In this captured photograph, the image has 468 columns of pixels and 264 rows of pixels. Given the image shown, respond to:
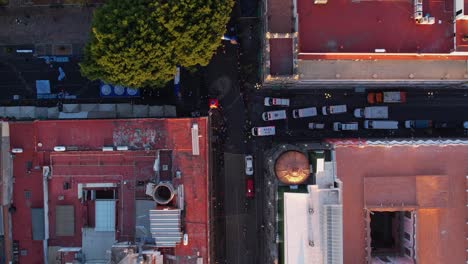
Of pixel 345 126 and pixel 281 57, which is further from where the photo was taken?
pixel 345 126

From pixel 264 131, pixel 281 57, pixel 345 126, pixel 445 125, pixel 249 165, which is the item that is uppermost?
pixel 281 57

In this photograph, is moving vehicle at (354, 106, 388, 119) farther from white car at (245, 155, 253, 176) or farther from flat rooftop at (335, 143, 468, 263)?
white car at (245, 155, 253, 176)

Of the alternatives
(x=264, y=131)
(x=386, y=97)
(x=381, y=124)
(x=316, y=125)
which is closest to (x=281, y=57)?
(x=264, y=131)

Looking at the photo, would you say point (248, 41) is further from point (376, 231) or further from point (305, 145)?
point (376, 231)

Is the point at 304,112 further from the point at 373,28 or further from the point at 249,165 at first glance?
the point at 373,28

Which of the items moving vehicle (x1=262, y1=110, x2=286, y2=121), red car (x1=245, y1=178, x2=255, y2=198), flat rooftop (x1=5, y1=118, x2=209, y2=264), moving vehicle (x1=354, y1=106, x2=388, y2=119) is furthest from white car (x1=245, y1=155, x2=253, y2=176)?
moving vehicle (x1=354, y1=106, x2=388, y2=119)

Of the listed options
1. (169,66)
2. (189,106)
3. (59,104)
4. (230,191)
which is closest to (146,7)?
(169,66)
